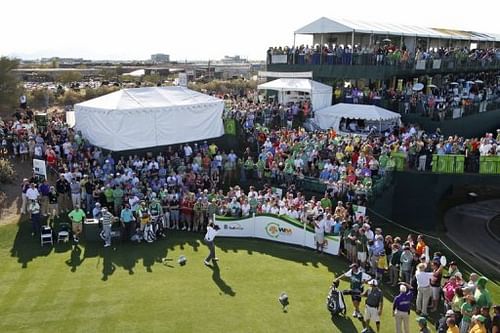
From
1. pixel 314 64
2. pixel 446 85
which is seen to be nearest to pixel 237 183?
pixel 314 64

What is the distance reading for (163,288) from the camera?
1347 cm

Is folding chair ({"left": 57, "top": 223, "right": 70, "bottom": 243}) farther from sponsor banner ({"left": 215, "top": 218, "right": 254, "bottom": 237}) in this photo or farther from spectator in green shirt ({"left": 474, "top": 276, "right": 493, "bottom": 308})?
spectator in green shirt ({"left": 474, "top": 276, "right": 493, "bottom": 308})

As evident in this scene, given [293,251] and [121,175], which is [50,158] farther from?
[293,251]

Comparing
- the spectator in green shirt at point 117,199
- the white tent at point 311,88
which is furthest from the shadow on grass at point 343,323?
the white tent at point 311,88

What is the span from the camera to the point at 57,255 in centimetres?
1537

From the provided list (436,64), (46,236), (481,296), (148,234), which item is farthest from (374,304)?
(436,64)

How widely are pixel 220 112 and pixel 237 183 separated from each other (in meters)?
4.99

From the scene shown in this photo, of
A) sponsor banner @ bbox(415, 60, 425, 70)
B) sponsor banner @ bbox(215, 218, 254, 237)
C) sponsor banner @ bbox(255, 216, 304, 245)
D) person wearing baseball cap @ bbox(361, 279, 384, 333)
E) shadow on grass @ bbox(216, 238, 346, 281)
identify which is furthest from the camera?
sponsor banner @ bbox(415, 60, 425, 70)

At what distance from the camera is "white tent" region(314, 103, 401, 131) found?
25.5 metres

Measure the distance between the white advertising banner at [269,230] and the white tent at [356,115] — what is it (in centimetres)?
1039

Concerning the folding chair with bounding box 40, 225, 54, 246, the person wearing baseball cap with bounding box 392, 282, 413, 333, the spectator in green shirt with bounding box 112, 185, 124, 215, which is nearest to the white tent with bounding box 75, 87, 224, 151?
the spectator in green shirt with bounding box 112, 185, 124, 215

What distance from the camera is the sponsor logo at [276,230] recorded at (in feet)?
56.7

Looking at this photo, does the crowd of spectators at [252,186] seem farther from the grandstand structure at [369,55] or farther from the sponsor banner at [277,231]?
the grandstand structure at [369,55]

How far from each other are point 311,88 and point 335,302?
58.0 feet
